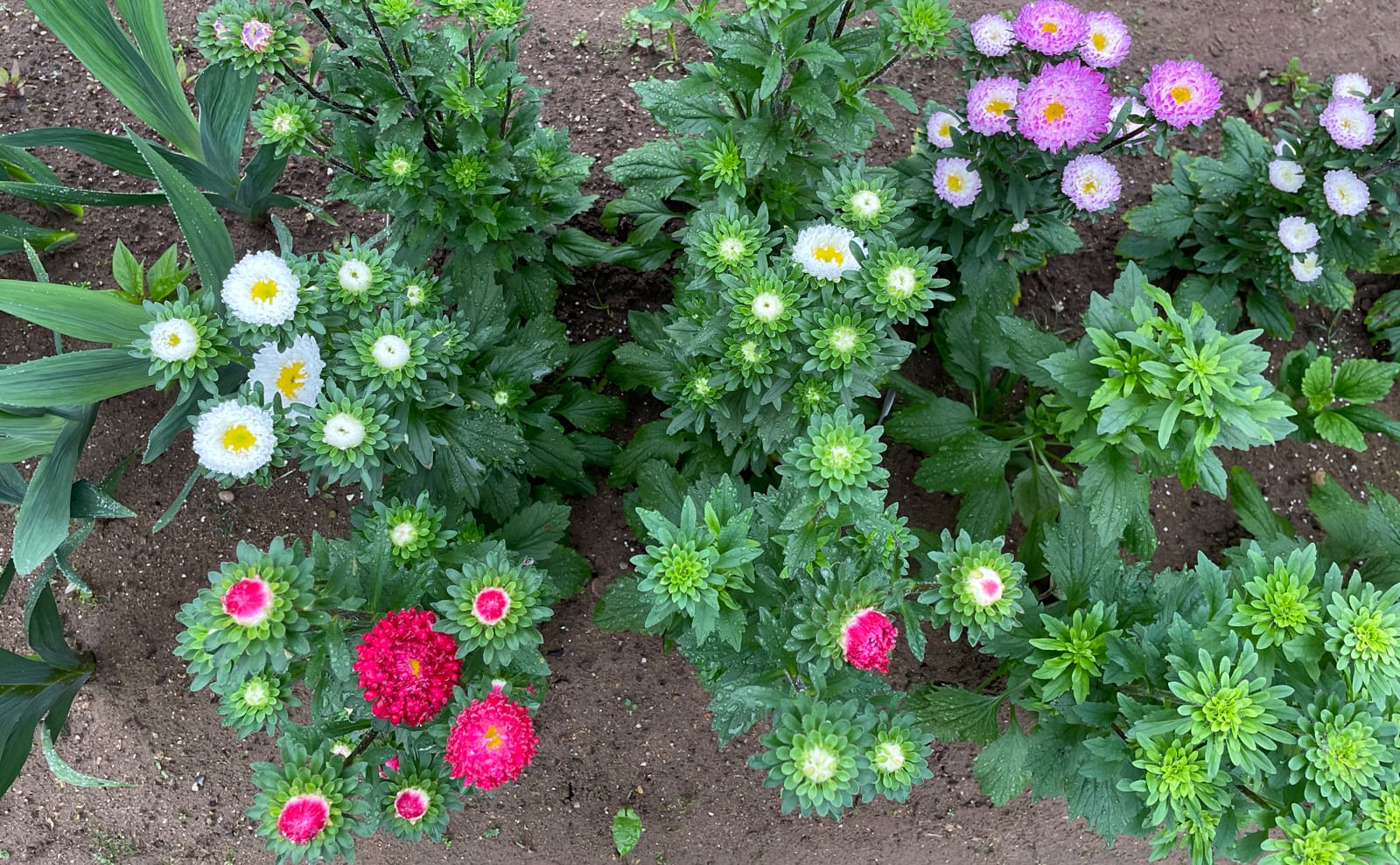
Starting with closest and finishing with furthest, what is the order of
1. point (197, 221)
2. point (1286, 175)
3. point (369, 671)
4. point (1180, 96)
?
point (369, 671) → point (197, 221) → point (1180, 96) → point (1286, 175)

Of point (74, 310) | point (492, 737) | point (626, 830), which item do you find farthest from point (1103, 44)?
point (626, 830)

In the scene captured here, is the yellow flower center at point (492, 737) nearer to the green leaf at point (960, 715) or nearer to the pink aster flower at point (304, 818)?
the pink aster flower at point (304, 818)

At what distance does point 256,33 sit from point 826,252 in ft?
4.68

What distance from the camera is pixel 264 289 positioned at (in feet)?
6.18

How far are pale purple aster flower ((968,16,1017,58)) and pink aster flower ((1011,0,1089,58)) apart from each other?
0.09 meters

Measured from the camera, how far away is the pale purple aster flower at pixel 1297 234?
280 centimetres

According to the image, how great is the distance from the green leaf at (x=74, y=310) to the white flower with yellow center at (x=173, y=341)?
0.39 meters

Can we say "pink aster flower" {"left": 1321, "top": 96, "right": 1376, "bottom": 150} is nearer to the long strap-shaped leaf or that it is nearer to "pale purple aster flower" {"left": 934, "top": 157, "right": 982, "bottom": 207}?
"pale purple aster flower" {"left": 934, "top": 157, "right": 982, "bottom": 207}

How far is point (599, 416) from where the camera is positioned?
3.12 metres

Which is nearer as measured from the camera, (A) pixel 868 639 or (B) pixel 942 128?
(A) pixel 868 639

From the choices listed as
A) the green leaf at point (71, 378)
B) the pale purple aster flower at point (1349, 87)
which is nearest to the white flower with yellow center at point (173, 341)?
the green leaf at point (71, 378)

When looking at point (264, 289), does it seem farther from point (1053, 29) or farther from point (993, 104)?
point (1053, 29)

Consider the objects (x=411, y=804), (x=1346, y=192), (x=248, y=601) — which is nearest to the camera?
(x=248, y=601)

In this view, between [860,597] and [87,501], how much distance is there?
2.15m
